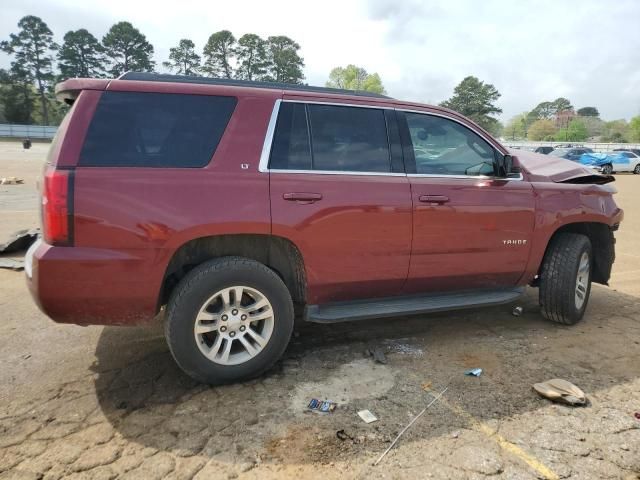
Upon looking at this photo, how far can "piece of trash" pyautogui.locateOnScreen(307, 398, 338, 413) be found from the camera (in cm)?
297

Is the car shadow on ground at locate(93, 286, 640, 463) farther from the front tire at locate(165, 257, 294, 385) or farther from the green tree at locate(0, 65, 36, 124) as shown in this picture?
the green tree at locate(0, 65, 36, 124)

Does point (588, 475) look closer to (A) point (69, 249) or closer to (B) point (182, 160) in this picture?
(B) point (182, 160)

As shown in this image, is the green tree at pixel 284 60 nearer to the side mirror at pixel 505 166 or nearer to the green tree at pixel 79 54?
the green tree at pixel 79 54

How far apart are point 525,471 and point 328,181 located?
2085 millimetres

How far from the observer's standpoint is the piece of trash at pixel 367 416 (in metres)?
2.87

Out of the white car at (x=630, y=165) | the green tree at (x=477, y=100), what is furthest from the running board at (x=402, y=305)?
the green tree at (x=477, y=100)

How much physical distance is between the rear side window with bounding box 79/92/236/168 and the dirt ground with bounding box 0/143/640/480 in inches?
59.6

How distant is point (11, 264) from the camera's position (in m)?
5.87

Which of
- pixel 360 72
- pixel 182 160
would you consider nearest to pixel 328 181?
pixel 182 160

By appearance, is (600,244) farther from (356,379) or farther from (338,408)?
(338,408)

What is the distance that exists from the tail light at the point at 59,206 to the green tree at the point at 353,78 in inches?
3366

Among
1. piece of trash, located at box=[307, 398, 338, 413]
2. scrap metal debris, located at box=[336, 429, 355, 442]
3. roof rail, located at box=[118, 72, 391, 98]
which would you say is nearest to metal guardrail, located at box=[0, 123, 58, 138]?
roof rail, located at box=[118, 72, 391, 98]

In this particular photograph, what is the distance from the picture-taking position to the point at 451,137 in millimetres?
4016

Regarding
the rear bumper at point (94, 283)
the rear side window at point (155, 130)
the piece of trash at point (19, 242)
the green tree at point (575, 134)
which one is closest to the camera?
the rear bumper at point (94, 283)
